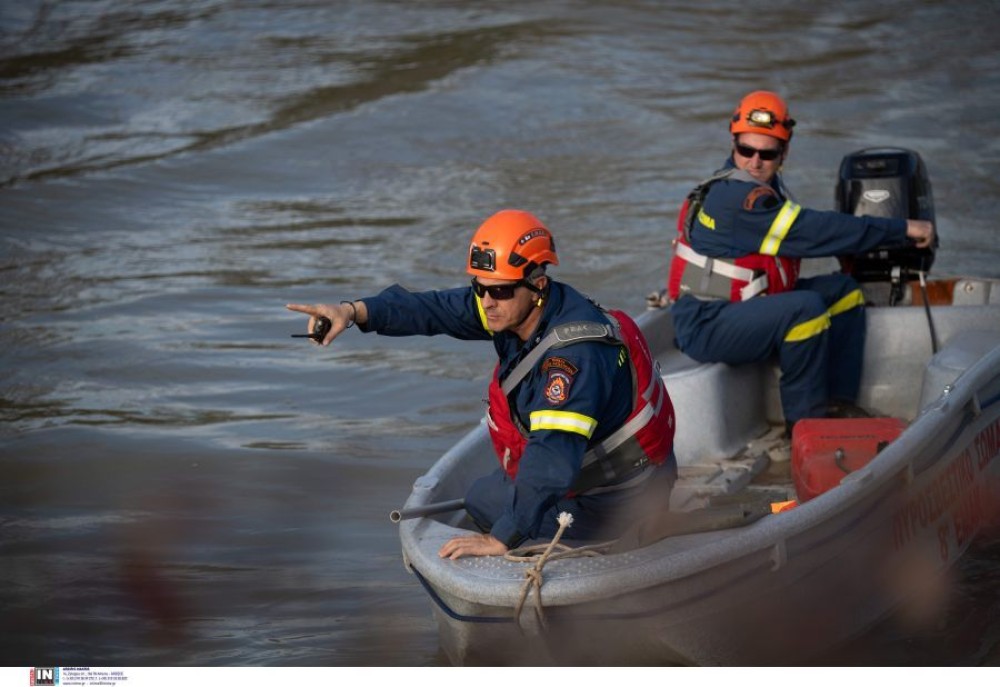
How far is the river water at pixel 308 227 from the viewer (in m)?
5.50

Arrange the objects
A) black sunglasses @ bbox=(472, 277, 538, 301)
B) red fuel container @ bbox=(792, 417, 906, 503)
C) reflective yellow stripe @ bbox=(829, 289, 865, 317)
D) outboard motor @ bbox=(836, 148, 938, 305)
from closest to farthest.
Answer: black sunglasses @ bbox=(472, 277, 538, 301) → red fuel container @ bbox=(792, 417, 906, 503) → reflective yellow stripe @ bbox=(829, 289, 865, 317) → outboard motor @ bbox=(836, 148, 938, 305)

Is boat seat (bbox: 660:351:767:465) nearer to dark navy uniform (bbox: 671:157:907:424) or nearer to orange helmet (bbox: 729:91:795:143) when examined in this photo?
dark navy uniform (bbox: 671:157:907:424)

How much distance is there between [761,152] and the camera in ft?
18.8

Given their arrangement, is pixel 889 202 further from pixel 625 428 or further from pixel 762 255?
pixel 625 428

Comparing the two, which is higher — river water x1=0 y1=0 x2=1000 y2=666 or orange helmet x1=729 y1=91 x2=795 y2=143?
orange helmet x1=729 y1=91 x2=795 y2=143

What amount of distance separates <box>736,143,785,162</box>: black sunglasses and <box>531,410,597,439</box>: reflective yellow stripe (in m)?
2.15

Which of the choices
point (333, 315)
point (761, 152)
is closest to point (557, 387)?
point (333, 315)

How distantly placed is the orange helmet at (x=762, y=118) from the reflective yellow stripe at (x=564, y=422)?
7.02ft

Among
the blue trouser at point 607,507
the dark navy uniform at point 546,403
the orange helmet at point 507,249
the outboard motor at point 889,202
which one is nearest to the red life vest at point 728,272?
the outboard motor at point 889,202

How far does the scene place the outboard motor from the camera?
647 cm

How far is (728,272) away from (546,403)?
2.03m

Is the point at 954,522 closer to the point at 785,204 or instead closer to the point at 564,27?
the point at 785,204

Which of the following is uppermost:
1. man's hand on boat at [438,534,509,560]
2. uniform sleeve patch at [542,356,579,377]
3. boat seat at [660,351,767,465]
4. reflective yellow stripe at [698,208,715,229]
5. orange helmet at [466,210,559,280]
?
orange helmet at [466,210,559,280]


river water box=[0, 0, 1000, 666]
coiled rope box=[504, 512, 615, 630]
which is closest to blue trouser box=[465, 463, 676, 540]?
coiled rope box=[504, 512, 615, 630]
